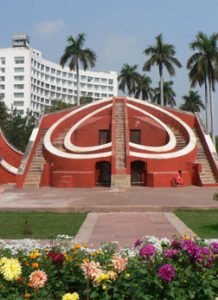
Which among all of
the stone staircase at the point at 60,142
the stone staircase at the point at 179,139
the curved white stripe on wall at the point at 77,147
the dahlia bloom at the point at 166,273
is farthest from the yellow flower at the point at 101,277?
the stone staircase at the point at 179,139

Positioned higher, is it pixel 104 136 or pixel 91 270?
pixel 104 136

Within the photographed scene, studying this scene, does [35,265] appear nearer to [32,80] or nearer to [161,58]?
[161,58]

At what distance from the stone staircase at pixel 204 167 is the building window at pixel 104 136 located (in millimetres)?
5045

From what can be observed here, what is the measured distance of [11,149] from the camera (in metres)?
27.0

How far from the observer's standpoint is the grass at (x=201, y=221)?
319 inches

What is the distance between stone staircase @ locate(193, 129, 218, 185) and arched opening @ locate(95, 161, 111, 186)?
181 inches

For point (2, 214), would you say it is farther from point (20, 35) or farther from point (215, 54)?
point (20, 35)

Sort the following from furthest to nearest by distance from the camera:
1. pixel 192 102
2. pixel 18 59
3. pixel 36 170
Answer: pixel 18 59 → pixel 192 102 → pixel 36 170

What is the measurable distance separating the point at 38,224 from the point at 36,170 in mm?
11454

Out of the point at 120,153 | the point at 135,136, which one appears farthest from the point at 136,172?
the point at 135,136

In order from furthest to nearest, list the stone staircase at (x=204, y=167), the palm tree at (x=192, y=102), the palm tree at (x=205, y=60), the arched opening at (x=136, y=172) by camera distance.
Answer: the palm tree at (x=192, y=102) < the palm tree at (x=205, y=60) < the arched opening at (x=136, y=172) < the stone staircase at (x=204, y=167)

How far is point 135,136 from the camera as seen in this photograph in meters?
23.1

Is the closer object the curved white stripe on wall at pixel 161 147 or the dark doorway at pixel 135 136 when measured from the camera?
the curved white stripe on wall at pixel 161 147

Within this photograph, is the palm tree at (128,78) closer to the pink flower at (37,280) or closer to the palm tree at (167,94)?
the palm tree at (167,94)
